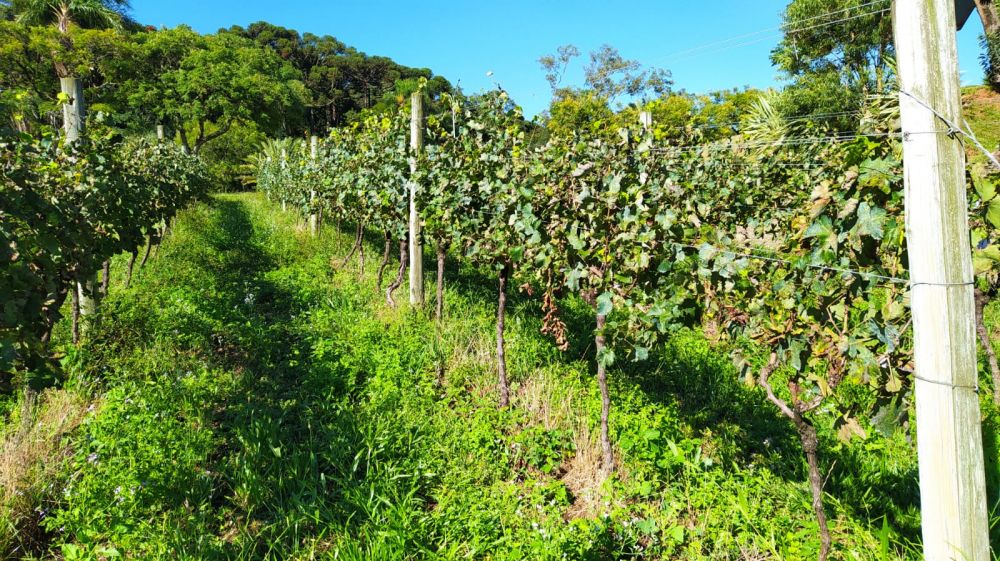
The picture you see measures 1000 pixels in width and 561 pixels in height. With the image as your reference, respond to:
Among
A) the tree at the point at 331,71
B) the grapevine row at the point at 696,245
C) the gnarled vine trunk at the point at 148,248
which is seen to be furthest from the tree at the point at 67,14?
the grapevine row at the point at 696,245

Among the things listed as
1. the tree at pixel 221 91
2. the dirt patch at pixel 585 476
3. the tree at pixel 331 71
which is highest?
the tree at pixel 331 71

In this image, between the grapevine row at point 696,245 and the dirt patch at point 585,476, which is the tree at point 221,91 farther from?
the dirt patch at point 585,476

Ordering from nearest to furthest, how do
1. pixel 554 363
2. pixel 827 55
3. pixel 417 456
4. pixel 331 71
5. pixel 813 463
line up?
1. pixel 813 463
2. pixel 417 456
3. pixel 554 363
4. pixel 827 55
5. pixel 331 71

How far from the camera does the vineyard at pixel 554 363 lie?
182 cm

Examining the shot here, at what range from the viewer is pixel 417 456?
3277 millimetres

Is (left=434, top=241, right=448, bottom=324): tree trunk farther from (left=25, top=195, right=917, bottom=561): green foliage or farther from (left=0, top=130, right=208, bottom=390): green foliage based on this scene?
(left=0, top=130, right=208, bottom=390): green foliage

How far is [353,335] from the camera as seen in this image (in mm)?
5070

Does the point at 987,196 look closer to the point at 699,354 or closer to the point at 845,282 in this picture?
the point at 845,282

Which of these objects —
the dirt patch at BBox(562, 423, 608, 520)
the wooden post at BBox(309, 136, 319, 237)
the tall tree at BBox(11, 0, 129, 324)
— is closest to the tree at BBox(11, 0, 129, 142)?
the tall tree at BBox(11, 0, 129, 324)

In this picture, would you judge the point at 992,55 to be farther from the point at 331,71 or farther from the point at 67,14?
the point at 331,71

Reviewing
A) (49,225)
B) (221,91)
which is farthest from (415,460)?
(221,91)

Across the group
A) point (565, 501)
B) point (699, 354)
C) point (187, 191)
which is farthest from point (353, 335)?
point (187, 191)

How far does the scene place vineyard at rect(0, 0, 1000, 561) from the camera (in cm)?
182

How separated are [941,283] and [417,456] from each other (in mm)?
2736
